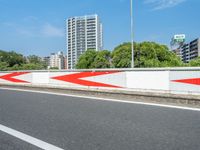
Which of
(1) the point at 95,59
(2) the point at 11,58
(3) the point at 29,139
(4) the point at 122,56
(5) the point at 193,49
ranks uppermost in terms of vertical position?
(5) the point at 193,49

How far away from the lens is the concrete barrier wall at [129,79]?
440 inches

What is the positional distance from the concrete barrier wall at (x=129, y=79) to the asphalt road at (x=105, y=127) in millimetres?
1908

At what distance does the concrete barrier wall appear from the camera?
440 inches

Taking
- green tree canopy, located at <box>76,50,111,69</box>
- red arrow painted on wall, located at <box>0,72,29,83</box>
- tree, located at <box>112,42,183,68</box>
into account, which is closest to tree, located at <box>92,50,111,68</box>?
green tree canopy, located at <box>76,50,111,69</box>

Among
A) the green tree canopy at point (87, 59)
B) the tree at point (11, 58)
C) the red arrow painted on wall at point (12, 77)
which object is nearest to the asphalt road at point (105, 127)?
the red arrow painted on wall at point (12, 77)

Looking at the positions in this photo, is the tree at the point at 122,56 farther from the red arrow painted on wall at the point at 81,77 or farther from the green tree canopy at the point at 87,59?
the red arrow painted on wall at the point at 81,77

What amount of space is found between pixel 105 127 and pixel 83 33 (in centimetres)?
11575

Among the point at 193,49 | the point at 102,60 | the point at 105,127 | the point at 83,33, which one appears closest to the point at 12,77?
the point at 105,127

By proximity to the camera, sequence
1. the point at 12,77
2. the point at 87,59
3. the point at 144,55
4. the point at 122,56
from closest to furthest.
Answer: the point at 12,77 → the point at 144,55 → the point at 122,56 → the point at 87,59

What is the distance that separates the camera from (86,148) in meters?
5.43

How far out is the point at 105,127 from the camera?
713 centimetres

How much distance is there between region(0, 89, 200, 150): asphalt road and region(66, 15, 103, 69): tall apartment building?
347 ft

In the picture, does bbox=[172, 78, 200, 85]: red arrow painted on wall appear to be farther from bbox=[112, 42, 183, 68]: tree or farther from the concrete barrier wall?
bbox=[112, 42, 183, 68]: tree

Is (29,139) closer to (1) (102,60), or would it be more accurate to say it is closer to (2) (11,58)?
(1) (102,60)
